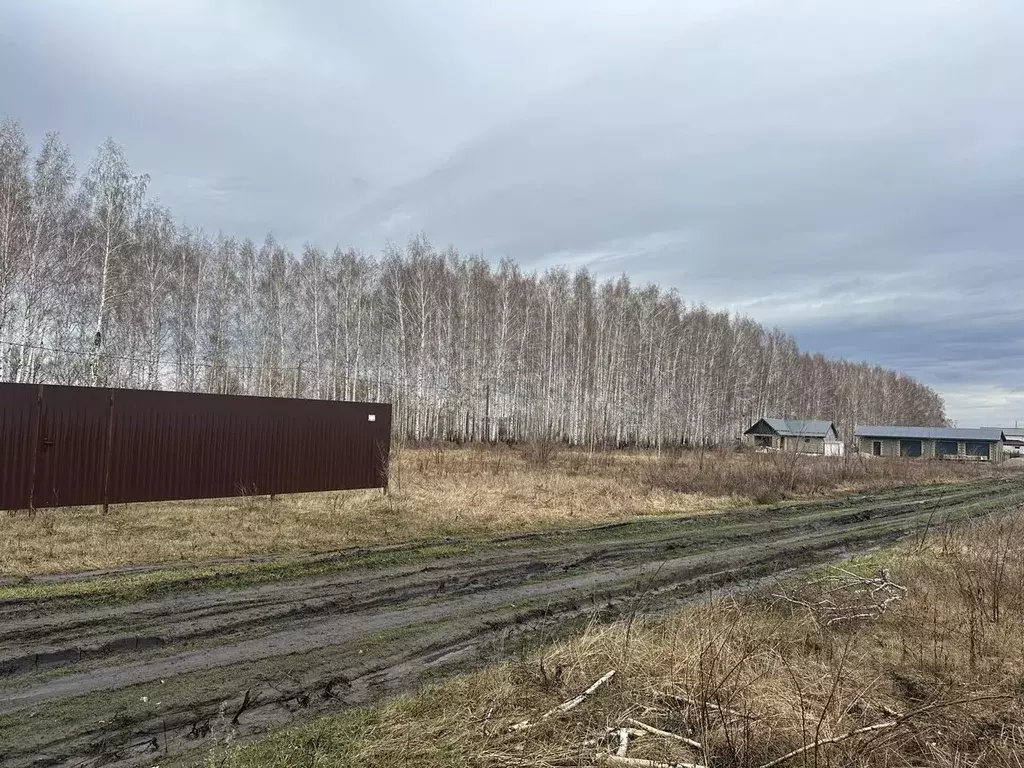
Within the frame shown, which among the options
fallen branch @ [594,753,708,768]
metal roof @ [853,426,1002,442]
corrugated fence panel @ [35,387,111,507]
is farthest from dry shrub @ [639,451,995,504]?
metal roof @ [853,426,1002,442]

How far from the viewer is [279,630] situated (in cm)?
561

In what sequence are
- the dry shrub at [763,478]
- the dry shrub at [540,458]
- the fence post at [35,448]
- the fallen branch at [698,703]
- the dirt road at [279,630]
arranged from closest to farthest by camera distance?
the fallen branch at [698,703]
the dirt road at [279,630]
the fence post at [35,448]
the dry shrub at [763,478]
the dry shrub at [540,458]

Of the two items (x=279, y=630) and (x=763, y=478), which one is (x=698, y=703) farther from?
(x=763, y=478)

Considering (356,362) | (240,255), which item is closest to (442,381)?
(356,362)

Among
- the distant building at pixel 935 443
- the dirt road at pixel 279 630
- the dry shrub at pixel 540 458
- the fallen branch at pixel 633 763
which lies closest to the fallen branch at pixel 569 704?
the fallen branch at pixel 633 763

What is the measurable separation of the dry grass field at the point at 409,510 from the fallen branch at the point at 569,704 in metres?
6.42

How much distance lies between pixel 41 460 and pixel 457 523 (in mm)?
A: 7194

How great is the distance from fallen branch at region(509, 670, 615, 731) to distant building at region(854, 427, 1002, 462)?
73.4m

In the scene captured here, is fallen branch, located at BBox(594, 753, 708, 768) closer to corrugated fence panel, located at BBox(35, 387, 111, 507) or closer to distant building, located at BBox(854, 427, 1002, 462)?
corrugated fence panel, located at BBox(35, 387, 111, 507)

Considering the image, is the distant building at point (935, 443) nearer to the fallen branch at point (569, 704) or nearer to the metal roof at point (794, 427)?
the metal roof at point (794, 427)

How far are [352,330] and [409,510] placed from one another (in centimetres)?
2353

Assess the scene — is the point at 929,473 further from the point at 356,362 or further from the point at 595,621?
the point at 595,621

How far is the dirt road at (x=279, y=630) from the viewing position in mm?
3752

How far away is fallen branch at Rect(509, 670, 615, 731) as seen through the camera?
137 inches
